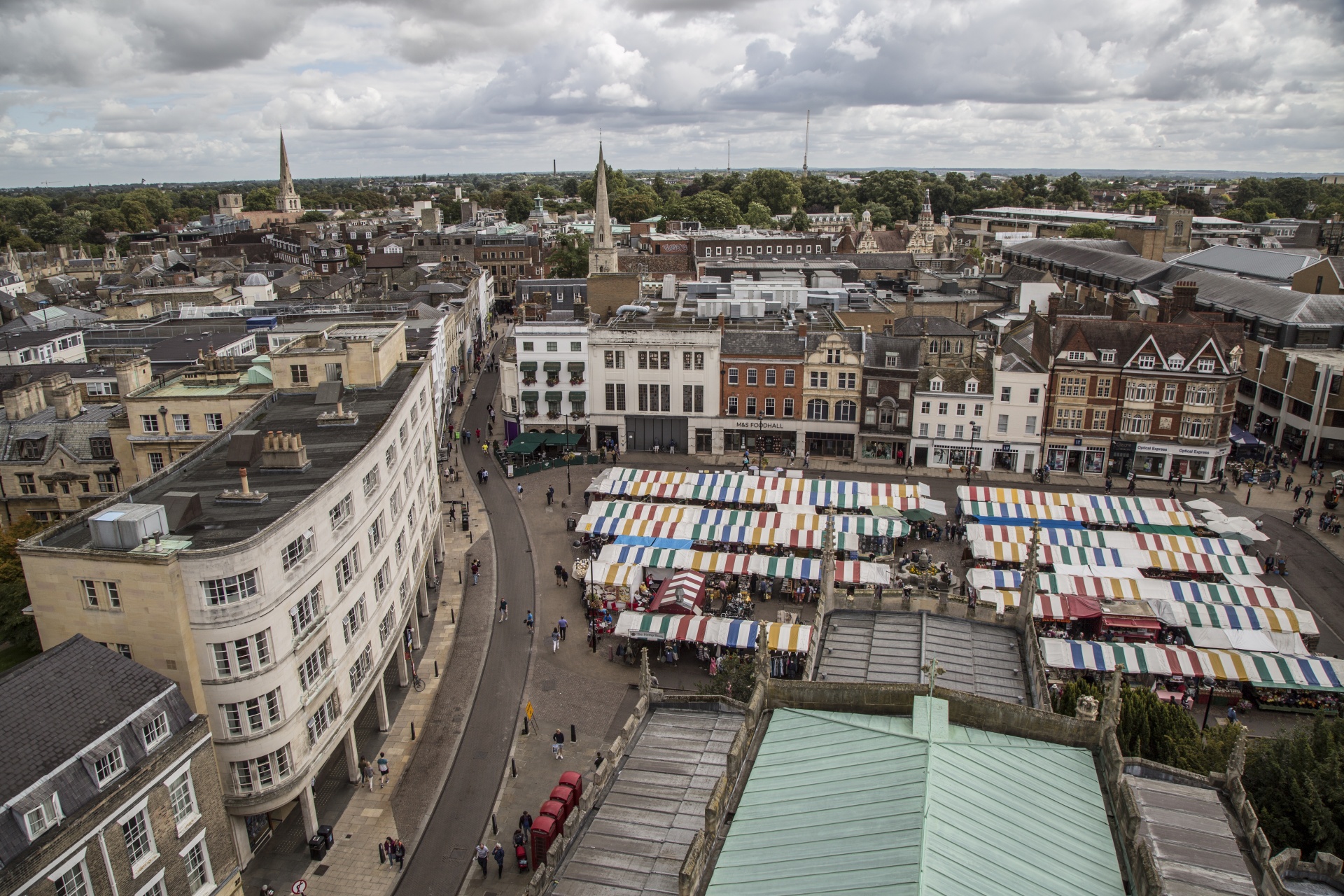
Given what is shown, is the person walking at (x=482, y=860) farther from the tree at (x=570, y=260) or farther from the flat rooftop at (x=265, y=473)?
the tree at (x=570, y=260)

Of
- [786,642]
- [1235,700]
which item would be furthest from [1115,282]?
[786,642]

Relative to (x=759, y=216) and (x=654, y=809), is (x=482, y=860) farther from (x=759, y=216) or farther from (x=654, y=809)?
(x=759, y=216)

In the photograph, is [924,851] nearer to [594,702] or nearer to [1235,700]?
[594,702]

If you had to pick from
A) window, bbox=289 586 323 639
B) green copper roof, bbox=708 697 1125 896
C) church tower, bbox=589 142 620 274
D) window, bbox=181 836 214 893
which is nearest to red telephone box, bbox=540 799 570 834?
window, bbox=181 836 214 893

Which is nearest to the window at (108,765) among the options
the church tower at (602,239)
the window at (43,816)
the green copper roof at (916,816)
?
the window at (43,816)

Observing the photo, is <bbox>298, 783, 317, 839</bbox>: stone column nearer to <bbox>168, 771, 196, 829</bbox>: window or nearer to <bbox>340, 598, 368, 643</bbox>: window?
<bbox>340, 598, 368, 643</bbox>: window

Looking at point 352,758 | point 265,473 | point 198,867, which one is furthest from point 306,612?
point 198,867
